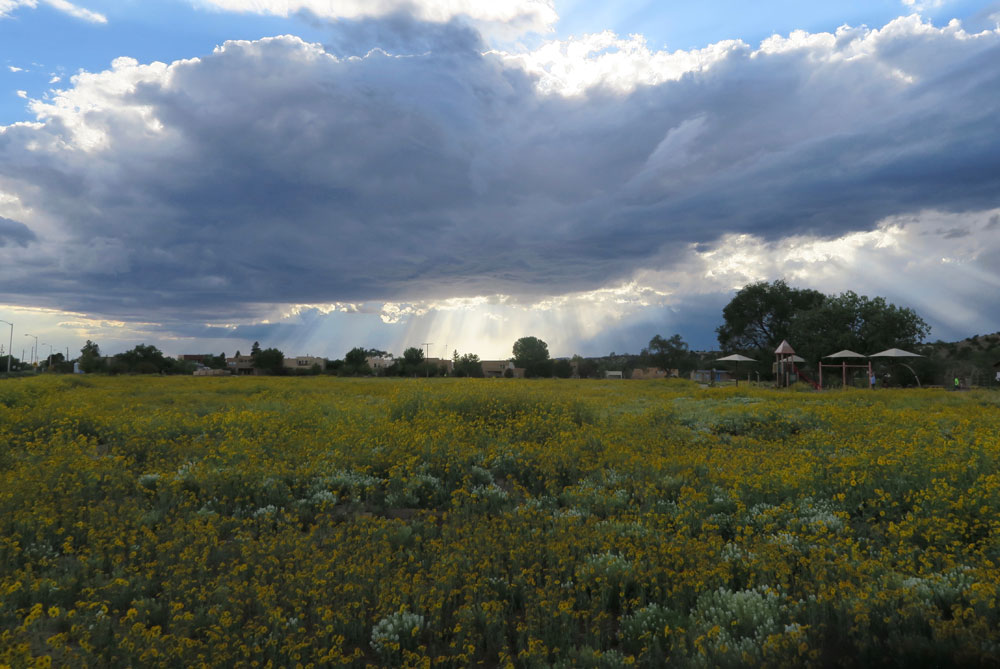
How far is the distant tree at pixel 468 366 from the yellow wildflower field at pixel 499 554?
208 ft

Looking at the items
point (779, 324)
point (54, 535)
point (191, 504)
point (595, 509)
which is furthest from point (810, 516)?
point (779, 324)

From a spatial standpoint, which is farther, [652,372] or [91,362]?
[652,372]

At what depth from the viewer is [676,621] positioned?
13.3 feet

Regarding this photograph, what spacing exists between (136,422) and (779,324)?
65122mm

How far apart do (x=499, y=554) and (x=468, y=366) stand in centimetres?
7107

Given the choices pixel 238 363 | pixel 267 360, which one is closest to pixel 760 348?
pixel 267 360

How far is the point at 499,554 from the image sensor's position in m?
5.16

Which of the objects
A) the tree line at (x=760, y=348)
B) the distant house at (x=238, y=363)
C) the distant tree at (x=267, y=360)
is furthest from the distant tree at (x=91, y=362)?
the distant house at (x=238, y=363)

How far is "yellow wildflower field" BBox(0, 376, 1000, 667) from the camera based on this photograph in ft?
12.4

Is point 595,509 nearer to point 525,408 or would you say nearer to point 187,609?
point 187,609

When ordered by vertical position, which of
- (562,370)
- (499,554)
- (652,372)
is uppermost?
(562,370)

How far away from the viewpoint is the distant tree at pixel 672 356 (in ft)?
292

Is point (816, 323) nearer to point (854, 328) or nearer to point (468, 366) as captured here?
point (854, 328)

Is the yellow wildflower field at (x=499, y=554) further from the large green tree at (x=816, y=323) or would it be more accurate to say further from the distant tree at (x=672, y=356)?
the distant tree at (x=672, y=356)
